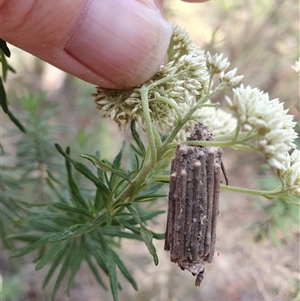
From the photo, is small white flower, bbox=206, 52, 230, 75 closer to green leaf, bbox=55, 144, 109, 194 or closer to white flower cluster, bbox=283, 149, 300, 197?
white flower cluster, bbox=283, 149, 300, 197

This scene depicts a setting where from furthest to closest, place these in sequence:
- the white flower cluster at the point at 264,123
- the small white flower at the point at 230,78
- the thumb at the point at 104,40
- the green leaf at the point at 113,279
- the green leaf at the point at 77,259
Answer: the green leaf at the point at 77,259, the green leaf at the point at 113,279, the thumb at the point at 104,40, the small white flower at the point at 230,78, the white flower cluster at the point at 264,123

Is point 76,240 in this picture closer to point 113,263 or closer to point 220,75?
point 113,263

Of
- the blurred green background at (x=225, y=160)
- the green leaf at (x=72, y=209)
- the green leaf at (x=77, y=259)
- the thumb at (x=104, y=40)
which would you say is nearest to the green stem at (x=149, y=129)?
the thumb at (x=104, y=40)

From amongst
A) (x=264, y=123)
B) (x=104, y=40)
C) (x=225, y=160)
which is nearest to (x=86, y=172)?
(x=104, y=40)

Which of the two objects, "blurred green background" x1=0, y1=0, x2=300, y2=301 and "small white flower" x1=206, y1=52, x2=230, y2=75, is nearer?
"small white flower" x1=206, y1=52, x2=230, y2=75

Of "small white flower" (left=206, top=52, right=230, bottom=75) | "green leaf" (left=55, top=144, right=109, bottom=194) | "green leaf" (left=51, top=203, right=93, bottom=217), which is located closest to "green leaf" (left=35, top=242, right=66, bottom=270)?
"green leaf" (left=51, top=203, right=93, bottom=217)

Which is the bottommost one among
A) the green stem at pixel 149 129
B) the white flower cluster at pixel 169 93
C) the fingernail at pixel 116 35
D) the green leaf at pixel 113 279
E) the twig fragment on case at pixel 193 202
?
the green leaf at pixel 113 279

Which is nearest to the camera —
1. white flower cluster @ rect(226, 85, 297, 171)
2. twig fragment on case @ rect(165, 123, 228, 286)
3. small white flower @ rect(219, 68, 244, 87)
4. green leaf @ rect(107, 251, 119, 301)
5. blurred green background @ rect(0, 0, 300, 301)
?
white flower cluster @ rect(226, 85, 297, 171)

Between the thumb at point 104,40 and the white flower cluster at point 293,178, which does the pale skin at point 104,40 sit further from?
the white flower cluster at point 293,178

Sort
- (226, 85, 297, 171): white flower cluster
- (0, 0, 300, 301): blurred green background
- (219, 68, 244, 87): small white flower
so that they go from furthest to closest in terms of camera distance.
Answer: (0, 0, 300, 301): blurred green background
(219, 68, 244, 87): small white flower
(226, 85, 297, 171): white flower cluster
